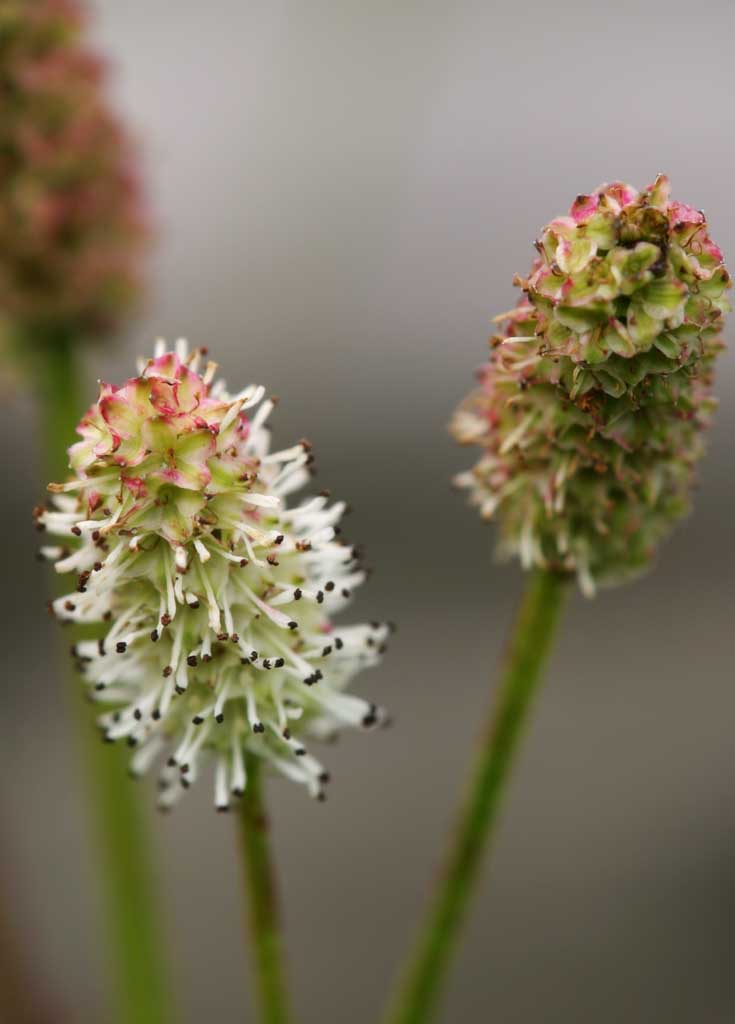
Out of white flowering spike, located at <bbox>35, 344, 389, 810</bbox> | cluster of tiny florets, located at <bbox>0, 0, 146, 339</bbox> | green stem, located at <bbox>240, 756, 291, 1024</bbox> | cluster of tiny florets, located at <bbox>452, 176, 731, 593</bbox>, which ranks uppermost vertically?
cluster of tiny florets, located at <bbox>0, 0, 146, 339</bbox>

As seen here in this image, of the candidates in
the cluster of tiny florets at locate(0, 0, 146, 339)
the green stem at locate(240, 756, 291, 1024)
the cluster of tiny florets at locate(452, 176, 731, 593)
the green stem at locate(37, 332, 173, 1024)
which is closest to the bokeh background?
the cluster of tiny florets at locate(0, 0, 146, 339)

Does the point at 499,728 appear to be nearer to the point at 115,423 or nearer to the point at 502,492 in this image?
the point at 502,492

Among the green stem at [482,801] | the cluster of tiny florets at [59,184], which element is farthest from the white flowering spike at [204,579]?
the cluster of tiny florets at [59,184]

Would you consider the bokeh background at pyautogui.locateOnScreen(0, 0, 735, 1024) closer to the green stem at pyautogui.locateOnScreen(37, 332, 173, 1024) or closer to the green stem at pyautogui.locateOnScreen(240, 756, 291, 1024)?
the green stem at pyautogui.locateOnScreen(37, 332, 173, 1024)

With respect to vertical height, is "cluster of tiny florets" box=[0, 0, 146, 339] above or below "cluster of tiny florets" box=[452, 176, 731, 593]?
above

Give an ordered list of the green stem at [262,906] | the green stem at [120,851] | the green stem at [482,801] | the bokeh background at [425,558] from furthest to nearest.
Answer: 1. the bokeh background at [425,558]
2. the green stem at [120,851]
3. the green stem at [482,801]
4. the green stem at [262,906]

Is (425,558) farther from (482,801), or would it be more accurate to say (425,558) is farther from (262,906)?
(262,906)

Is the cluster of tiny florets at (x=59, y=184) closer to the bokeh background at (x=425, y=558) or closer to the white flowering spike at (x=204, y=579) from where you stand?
the bokeh background at (x=425, y=558)
